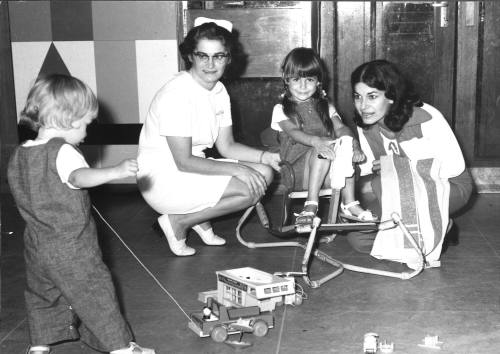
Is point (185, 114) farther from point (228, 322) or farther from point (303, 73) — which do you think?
point (228, 322)

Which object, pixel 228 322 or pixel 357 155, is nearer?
pixel 228 322

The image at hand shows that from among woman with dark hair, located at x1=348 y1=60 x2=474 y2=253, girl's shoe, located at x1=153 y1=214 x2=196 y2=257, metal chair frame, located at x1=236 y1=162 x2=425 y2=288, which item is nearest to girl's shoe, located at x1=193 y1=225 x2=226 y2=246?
girl's shoe, located at x1=153 y1=214 x2=196 y2=257

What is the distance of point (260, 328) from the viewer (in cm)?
263

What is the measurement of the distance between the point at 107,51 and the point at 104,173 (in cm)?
319

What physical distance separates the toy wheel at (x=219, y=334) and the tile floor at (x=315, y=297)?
1.0 inches

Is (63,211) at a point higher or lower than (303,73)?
lower

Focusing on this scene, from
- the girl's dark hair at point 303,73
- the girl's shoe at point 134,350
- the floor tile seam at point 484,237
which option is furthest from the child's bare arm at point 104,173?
the floor tile seam at point 484,237

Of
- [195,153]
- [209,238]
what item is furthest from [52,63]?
[209,238]

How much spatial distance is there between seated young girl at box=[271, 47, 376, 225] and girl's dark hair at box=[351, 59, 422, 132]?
0.21 meters

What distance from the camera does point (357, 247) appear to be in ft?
12.3

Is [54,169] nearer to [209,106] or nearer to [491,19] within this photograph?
[209,106]

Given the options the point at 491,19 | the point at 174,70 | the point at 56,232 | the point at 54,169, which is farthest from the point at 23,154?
the point at 491,19

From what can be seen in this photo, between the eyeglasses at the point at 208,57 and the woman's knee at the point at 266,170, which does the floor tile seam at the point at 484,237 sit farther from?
the eyeglasses at the point at 208,57

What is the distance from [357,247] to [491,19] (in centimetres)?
208
